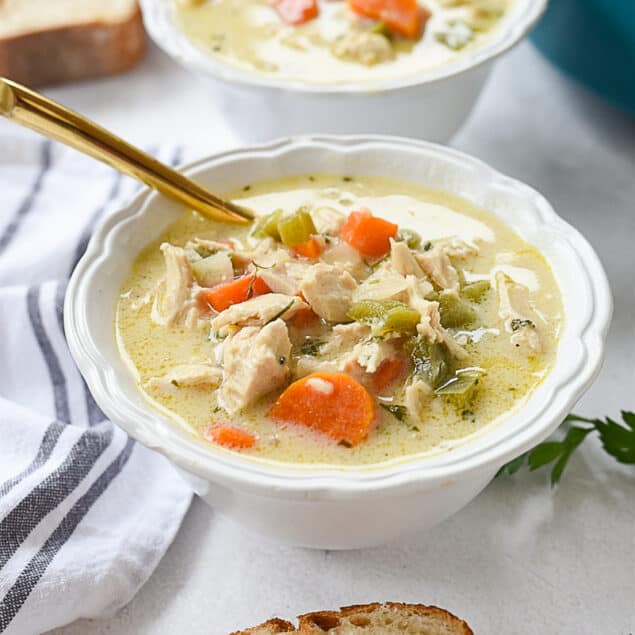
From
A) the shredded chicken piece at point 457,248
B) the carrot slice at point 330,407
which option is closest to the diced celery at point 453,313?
the shredded chicken piece at point 457,248

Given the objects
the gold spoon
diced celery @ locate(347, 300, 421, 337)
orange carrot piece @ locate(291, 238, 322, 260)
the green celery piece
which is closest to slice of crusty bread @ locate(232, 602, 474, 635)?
the green celery piece

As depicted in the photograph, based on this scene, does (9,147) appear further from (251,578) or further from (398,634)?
(398,634)

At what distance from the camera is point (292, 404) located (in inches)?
93.7

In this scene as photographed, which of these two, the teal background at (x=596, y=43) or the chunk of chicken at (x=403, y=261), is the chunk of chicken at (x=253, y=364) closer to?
the chunk of chicken at (x=403, y=261)

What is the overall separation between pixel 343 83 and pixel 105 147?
1172 mm

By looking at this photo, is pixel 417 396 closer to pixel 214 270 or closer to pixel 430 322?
pixel 430 322

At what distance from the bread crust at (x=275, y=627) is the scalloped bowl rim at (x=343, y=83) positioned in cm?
181

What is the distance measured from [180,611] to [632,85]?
2.52m

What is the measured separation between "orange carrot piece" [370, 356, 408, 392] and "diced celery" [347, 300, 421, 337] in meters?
0.07

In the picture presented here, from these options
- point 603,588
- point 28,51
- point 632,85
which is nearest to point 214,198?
point 603,588

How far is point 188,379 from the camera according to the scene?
96.5 inches

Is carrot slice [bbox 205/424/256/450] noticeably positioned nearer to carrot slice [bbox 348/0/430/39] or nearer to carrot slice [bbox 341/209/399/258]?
carrot slice [bbox 341/209/399/258]

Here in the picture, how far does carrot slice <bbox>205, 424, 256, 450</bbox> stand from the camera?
233 cm

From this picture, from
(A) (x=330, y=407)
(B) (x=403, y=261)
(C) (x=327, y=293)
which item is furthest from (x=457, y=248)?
(A) (x=330, y=407)
